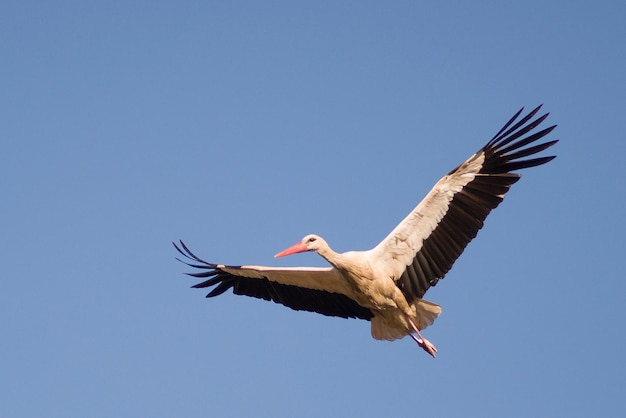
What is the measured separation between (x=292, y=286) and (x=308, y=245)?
1115mm

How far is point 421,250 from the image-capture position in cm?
1341

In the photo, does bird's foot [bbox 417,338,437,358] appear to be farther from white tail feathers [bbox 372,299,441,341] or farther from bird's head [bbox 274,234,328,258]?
bird's head [bbox 274,234,328,258]

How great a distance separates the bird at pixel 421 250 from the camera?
43.0ft

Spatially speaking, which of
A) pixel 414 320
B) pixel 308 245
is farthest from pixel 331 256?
pixel 414 320

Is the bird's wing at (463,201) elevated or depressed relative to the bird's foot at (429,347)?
elevated

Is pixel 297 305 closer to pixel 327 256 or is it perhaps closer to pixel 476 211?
pixel 327 256

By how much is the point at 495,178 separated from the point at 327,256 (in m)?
2.17

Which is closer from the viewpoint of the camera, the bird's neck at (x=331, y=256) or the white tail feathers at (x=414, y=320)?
the bird's neck at (x=331, y=256)

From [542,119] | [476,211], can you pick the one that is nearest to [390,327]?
[476,211]

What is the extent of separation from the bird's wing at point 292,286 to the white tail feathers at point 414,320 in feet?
0.59

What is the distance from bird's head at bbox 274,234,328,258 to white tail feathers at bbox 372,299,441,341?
3.91 feet

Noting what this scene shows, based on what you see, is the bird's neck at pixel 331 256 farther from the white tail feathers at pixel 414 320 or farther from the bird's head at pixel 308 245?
the white tail feathers at pixel 414 320

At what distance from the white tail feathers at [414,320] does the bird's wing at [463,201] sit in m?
0.55

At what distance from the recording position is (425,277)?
13484mm
